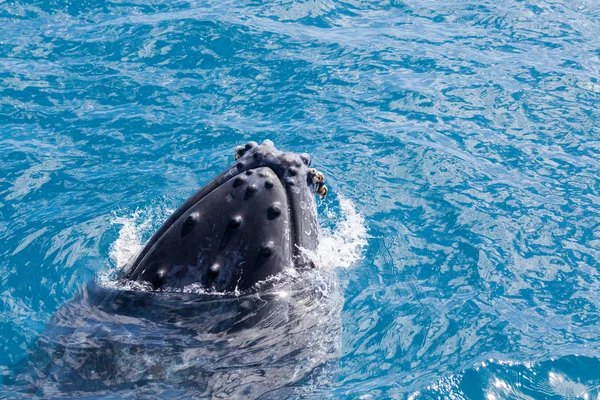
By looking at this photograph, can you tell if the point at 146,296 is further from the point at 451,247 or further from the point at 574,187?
the point at 574,187

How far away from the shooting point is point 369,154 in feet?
48.0

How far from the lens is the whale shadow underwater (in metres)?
7.55

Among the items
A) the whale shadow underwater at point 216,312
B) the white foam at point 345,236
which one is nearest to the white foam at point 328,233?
the white foam at point 345,236

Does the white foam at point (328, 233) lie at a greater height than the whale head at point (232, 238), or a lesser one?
lesser

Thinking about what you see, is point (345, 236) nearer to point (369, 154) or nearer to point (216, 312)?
point (369, 154)

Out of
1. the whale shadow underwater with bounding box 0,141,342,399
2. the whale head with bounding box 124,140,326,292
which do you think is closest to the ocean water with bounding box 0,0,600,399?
the whale shadow underwater with bounding box 0,141,342,399

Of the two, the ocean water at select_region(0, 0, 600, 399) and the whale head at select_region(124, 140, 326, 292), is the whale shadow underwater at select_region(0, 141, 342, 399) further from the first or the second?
the ocean water at select_region(0, 0, 600, 399)

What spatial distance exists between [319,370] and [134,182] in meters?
6.59

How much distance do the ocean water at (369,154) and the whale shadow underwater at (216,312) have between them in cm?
49

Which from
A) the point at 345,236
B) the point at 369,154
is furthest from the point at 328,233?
the point at 369,154

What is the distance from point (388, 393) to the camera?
897cm

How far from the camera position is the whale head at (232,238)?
7.99 metres

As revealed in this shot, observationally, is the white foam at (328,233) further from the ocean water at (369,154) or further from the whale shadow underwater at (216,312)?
the whale shadow underwater at (216,312)

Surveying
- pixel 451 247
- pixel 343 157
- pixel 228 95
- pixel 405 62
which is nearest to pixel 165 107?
pixel 228 95
